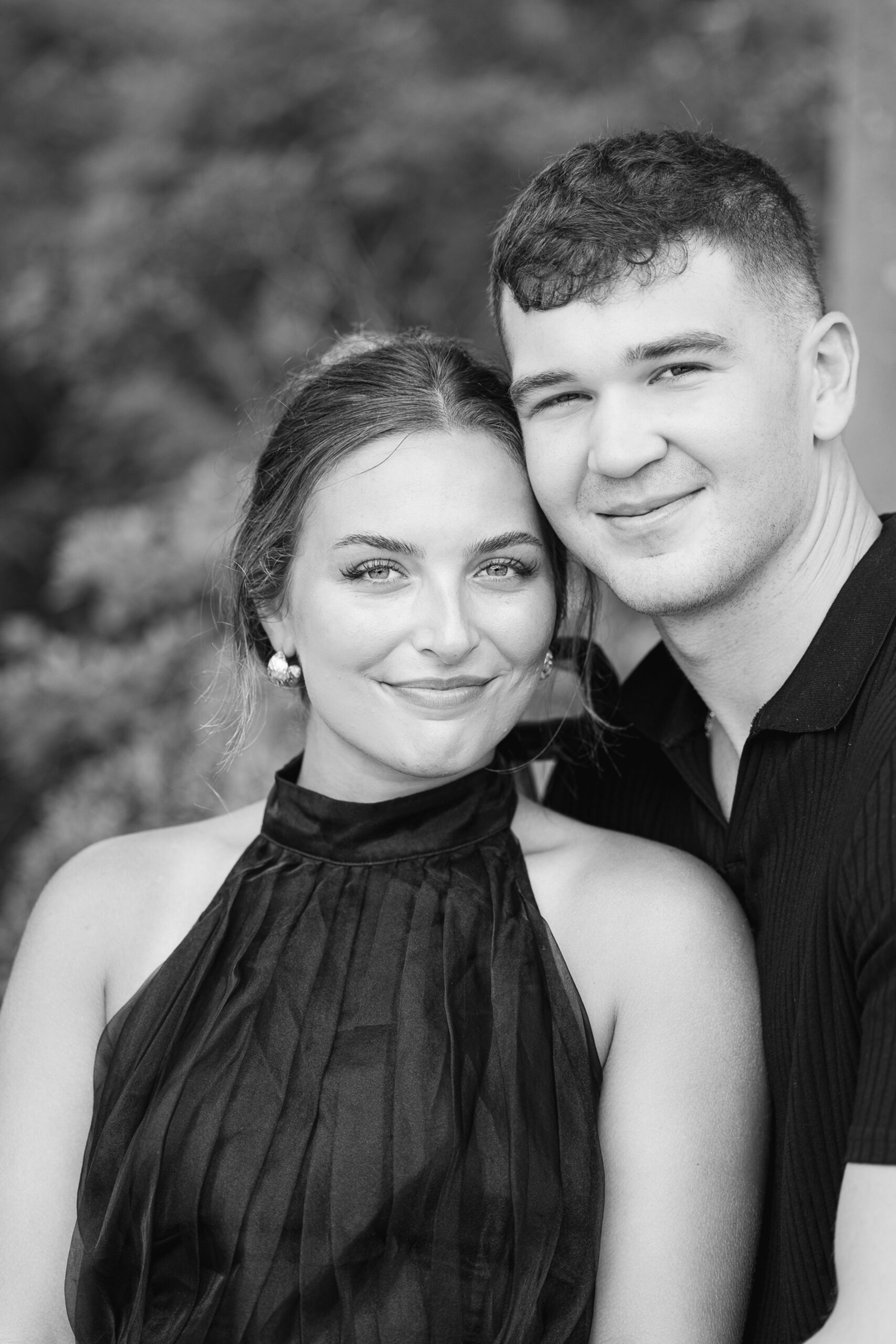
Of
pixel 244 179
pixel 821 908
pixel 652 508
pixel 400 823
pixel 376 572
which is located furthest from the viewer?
Result: pixel 244 179

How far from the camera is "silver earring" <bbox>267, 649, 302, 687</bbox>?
7.61 feet

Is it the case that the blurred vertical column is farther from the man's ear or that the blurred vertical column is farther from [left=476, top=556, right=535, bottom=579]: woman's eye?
[left=476, top=556, right=535, bottom=579]: woman's eye

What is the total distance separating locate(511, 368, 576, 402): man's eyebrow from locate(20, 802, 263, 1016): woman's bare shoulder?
0.85 meters

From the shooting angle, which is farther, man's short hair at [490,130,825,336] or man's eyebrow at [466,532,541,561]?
man's eyebrow at [466,532,541,561]

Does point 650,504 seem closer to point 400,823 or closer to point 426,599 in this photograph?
point 426,599

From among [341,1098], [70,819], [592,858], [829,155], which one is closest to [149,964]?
[341,1098]

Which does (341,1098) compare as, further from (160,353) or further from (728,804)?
(160,353)

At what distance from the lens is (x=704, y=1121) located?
188 cm

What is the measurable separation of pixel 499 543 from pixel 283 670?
44cm

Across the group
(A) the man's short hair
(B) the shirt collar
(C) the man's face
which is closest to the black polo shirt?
(B) the shirt collar

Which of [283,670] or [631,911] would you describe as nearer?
[631,911]

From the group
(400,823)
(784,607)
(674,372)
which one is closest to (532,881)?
(400,823)

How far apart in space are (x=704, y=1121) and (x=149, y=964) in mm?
886

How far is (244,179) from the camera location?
17.2 ft
